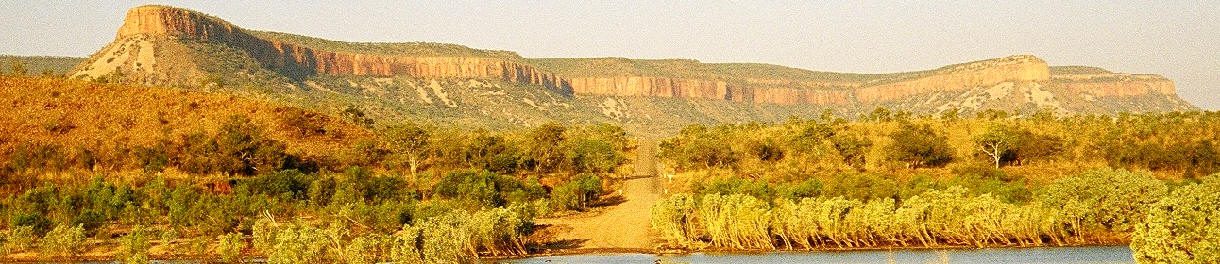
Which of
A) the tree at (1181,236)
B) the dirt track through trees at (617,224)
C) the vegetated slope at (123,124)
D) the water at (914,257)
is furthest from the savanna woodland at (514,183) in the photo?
the water at (914,257)

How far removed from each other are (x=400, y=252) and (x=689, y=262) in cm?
1795

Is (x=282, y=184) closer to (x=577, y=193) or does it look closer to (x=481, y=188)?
(x=481, y=188)

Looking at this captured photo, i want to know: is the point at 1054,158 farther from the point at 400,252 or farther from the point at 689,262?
the point at 400,252

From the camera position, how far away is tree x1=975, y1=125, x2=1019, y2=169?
10856 cm

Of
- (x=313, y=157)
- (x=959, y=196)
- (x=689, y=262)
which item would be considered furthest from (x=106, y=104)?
(x=959, y=196)

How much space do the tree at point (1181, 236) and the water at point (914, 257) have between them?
23.6m

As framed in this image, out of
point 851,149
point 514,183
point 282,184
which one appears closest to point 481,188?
point 514,183

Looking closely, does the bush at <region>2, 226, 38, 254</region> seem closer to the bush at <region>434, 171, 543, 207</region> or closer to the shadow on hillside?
the bush at <region>434, 171, 543, 207</region>

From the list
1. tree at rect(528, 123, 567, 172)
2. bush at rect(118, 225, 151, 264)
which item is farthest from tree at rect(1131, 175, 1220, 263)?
tree at rect(528, 123, 567, 172)

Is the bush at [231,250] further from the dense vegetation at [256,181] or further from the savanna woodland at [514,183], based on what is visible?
the savanna woodland at [514,183]

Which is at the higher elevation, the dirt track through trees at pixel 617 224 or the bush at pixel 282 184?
the bush at pixel 282 184

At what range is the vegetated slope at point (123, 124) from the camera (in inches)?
3974

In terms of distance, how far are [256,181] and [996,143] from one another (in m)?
63.0

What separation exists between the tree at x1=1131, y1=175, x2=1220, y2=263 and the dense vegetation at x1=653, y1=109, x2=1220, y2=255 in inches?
2.6
